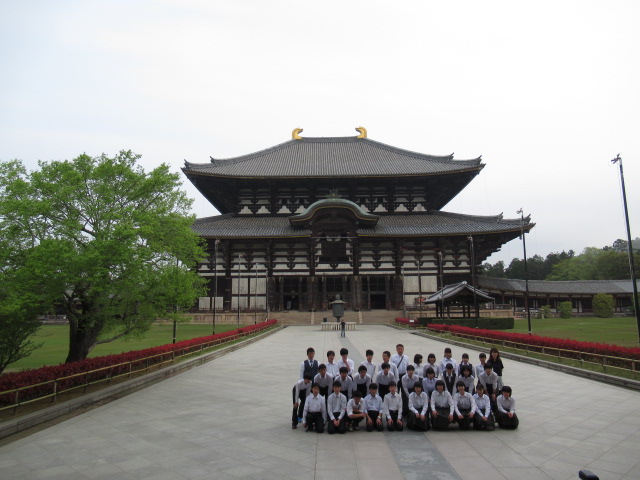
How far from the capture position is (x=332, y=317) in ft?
125

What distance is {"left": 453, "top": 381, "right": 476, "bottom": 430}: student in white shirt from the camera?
7723mm

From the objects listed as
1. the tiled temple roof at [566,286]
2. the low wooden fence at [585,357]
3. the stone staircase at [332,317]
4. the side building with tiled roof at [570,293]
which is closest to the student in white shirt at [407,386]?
the low wooden fence at [585,357]

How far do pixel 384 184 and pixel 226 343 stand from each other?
29.5 metres

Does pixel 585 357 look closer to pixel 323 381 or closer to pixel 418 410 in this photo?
pixel 418 410

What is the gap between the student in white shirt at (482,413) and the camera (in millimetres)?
7648

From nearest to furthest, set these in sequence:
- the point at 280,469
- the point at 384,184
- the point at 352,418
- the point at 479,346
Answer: the point at 280,469, the point at 352,418, the point at 479,346, the point at 384,184

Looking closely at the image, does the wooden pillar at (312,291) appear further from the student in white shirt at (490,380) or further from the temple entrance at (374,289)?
the student in white shirt at (490,380)

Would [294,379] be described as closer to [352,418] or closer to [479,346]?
[352,418]

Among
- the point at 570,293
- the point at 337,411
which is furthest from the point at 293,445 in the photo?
the point at 570,293

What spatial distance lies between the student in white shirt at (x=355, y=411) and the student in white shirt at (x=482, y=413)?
2114mm

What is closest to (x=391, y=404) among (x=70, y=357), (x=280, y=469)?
(x=280, y=469)

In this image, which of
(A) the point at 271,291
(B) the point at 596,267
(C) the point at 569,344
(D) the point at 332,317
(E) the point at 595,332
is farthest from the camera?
(B) the point at 596,267

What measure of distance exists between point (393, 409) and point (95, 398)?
7.53 meters

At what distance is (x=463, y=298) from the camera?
97.8 ft
